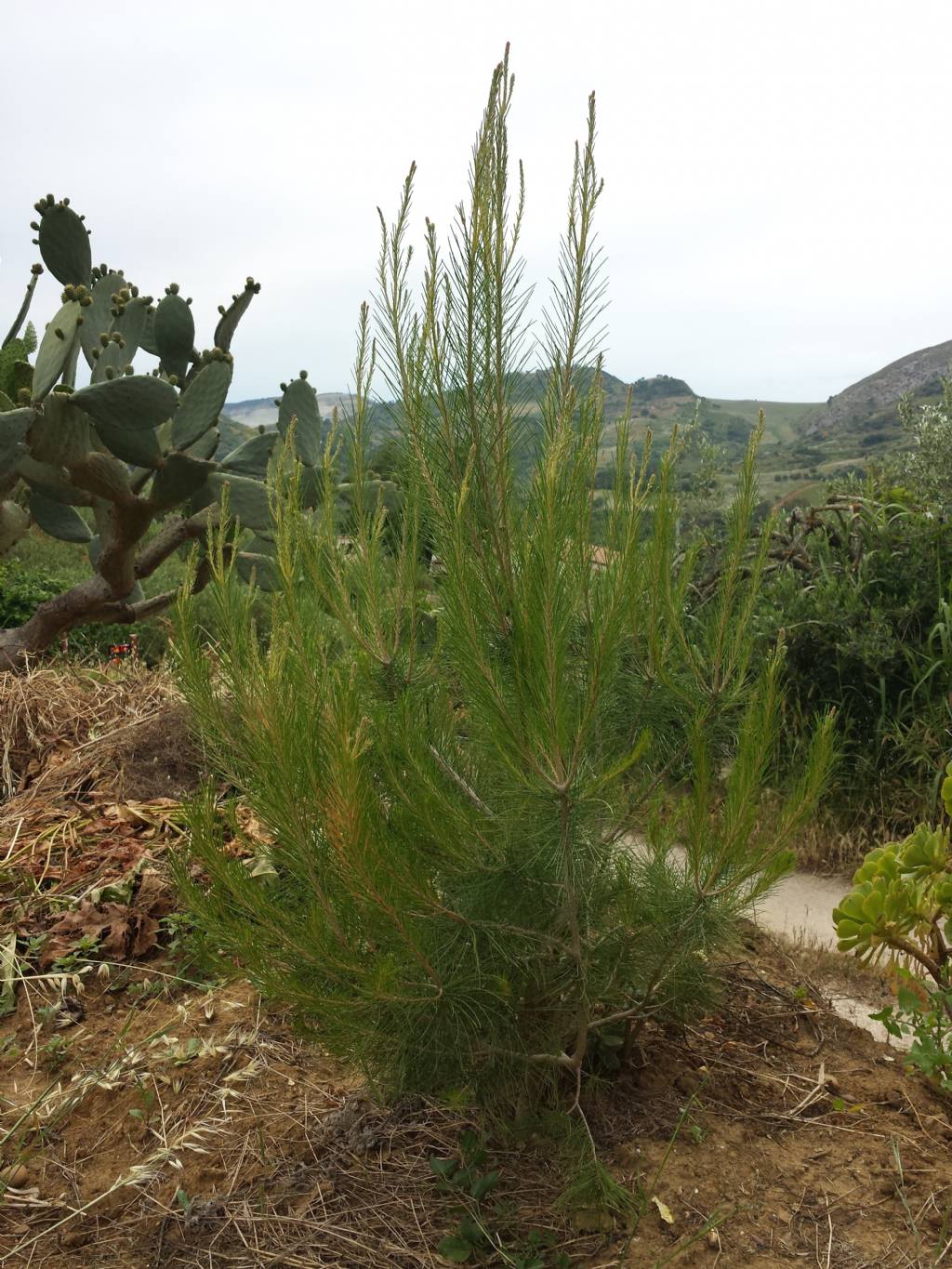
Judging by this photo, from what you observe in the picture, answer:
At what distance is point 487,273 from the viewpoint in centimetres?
158

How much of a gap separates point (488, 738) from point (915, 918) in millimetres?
996

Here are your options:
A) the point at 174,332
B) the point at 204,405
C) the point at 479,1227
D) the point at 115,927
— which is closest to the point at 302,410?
the point at 204,405

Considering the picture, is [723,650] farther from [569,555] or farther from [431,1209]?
[431,1209]

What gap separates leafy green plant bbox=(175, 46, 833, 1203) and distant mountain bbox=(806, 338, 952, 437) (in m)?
51.5

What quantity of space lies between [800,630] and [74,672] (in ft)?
12.7

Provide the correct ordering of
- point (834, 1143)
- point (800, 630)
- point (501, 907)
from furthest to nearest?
point (800, 630) < point (834, 1143) < point (501, 907)

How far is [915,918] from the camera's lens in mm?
1980

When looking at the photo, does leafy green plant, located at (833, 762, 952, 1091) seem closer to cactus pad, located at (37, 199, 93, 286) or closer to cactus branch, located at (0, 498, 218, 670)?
cactus branch, located at (0, 498, 218, 670)

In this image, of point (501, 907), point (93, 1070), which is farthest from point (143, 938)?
point (501, 907)

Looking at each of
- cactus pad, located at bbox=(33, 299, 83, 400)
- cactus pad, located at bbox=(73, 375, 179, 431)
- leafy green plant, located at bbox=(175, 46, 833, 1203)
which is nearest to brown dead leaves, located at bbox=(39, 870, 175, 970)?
leafy green plant, located at bbox=(175, 46, 833, 1203)

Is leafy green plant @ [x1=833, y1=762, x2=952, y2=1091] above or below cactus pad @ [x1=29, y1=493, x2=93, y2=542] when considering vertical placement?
below

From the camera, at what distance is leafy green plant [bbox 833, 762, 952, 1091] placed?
6.39ft

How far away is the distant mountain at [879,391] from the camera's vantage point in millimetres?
51266

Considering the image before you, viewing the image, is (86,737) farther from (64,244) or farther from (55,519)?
(64,244)
